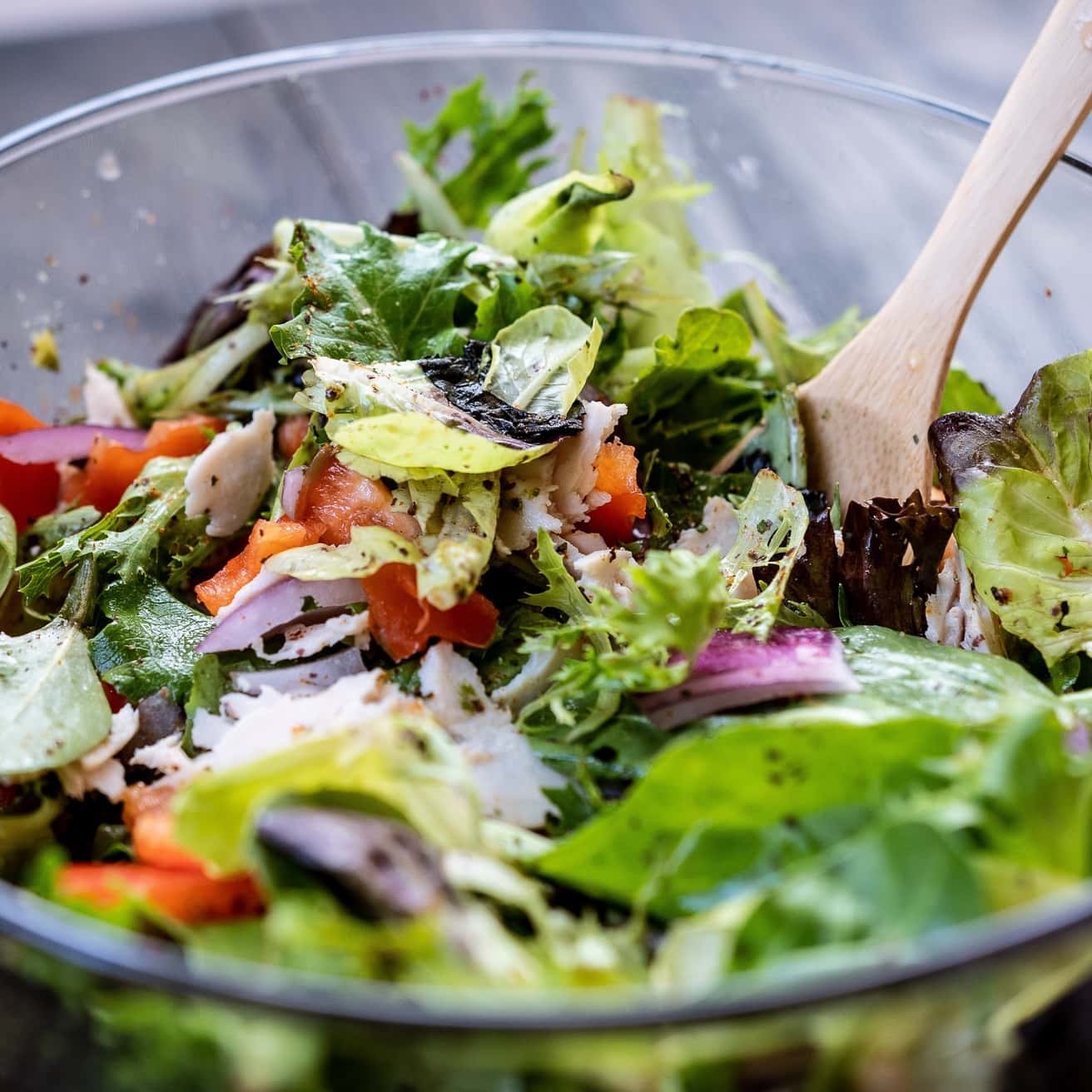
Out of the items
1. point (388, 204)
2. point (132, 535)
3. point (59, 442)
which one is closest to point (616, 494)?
point (132, 535)

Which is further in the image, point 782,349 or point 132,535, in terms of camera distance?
point 782,349

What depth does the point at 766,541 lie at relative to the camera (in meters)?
1.38

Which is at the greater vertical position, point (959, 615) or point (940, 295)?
point (940, 295)

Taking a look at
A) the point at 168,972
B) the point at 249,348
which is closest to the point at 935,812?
the point at 168,972

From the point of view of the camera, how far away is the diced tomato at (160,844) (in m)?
0.96

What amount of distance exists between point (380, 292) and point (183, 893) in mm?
882

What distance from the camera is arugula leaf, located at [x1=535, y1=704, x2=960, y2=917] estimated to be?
88 cm

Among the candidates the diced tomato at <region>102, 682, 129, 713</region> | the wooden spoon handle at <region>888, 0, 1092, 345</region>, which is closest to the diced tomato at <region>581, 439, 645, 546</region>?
the wooden spoon handle at <region>888, 0, 1092, 345</region>

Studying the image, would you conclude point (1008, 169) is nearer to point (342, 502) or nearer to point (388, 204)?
point (342, 502)

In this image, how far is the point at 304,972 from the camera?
2.40 feet

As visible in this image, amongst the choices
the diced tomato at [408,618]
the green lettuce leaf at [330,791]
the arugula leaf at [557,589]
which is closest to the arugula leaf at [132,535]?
the diced tomato at [408,618]

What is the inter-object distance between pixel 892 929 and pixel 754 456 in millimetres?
1031

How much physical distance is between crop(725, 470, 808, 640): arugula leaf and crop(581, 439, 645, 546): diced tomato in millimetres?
127

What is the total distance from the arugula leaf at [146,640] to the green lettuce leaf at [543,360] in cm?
46
